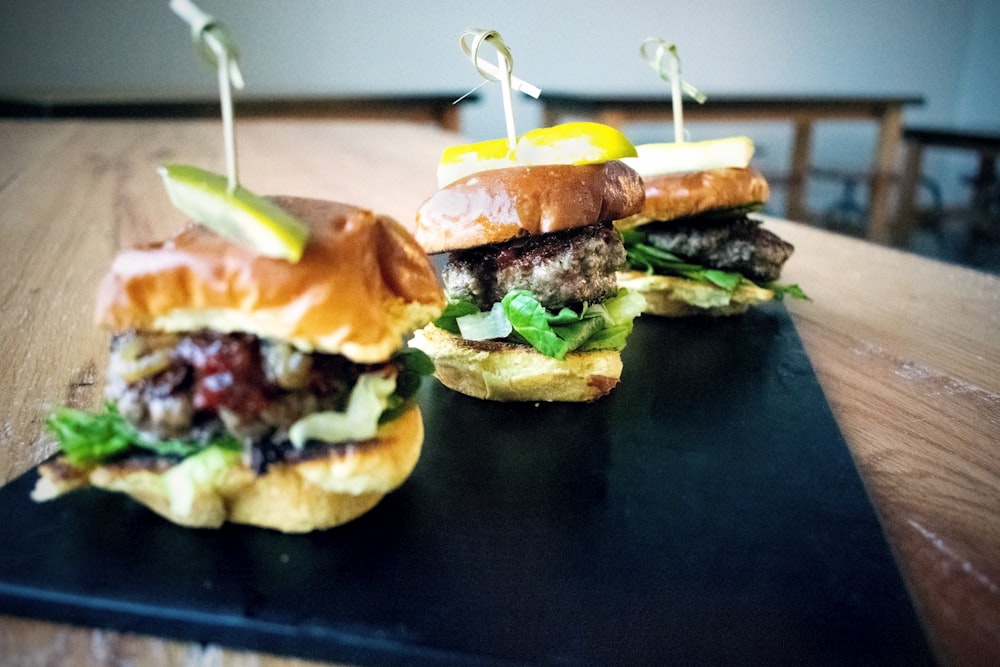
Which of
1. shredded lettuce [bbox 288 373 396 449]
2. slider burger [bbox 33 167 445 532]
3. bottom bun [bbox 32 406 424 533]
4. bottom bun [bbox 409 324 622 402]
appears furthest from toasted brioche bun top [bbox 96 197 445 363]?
bottom bun [bbox 409 324 622 402]

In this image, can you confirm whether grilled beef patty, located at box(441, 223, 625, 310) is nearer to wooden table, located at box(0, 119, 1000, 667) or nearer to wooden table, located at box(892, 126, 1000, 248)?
wooden table, located at box(0, 119, 1000, 667)

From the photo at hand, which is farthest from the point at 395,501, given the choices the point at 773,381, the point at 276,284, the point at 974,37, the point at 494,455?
the point at 974,37

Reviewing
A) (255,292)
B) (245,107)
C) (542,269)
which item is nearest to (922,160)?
(245,107)

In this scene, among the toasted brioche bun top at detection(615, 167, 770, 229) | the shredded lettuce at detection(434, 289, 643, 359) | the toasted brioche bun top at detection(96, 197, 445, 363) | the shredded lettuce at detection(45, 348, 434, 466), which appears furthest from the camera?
the toasted brioche bun top at detection(615, 167, 770, 229)

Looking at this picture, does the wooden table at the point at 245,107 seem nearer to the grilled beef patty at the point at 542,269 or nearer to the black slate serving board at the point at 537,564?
the grilled beef patty at the point at 542,269

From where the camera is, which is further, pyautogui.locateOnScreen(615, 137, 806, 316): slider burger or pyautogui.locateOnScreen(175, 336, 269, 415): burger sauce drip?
pyautogui.locateOnScreen(615, 137, 806, 316): slider burger

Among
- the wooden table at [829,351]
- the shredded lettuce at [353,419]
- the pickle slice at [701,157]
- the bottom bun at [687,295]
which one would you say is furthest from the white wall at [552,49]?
the shredded lettuce at [353,419]

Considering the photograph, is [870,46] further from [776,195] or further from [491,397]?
[491,397]

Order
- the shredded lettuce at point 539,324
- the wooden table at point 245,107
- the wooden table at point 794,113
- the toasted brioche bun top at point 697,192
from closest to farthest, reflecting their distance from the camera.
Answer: the shredded lettuce at point 539,324, the toasted brioche bun top at point 697,192, the wooden table at point 245,107, the wooden table at point 794,113
